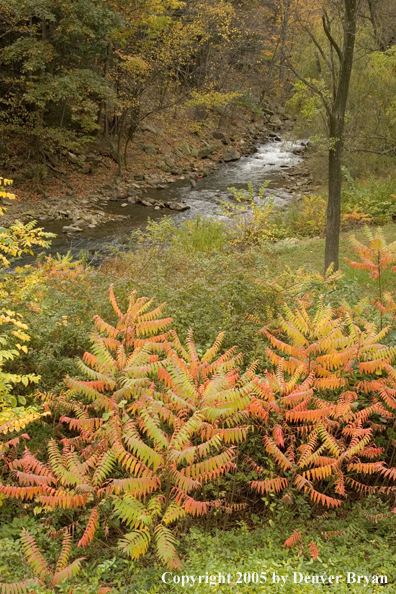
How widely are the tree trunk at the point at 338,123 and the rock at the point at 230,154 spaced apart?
74.4ft

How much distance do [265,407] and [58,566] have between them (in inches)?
85.3

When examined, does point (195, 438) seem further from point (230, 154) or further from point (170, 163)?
point (230, 154)

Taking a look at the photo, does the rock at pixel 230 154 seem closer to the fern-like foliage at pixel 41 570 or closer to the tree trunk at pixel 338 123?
the tree trunk at pixel 338 123

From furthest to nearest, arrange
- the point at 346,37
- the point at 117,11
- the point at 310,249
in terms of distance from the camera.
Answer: the point at 117,11 < the point at 310,249 < the point at 346,37

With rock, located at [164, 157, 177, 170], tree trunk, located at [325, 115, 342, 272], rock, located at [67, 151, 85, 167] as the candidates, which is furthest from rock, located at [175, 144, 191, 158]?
tree trunk, located at [325, 115, 342, 272]

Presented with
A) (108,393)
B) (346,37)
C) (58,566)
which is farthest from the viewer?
(346,37)

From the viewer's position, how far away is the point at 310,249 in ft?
47.8

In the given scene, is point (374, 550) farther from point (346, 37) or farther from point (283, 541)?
point (346, 37)

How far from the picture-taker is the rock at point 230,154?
3167cm

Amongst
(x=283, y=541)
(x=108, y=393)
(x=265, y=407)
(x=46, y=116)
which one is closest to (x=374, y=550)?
(x=283, y=541)

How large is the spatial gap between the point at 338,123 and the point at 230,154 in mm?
23523

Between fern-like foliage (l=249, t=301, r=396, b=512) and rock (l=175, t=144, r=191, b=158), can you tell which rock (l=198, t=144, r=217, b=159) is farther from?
fern-like foliage (l=249, t=301, r=396, b=512)

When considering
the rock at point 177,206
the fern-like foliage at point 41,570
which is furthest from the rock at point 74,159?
the fern-like foliage at point 41,570

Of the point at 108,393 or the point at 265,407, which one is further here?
the point at 108,393
